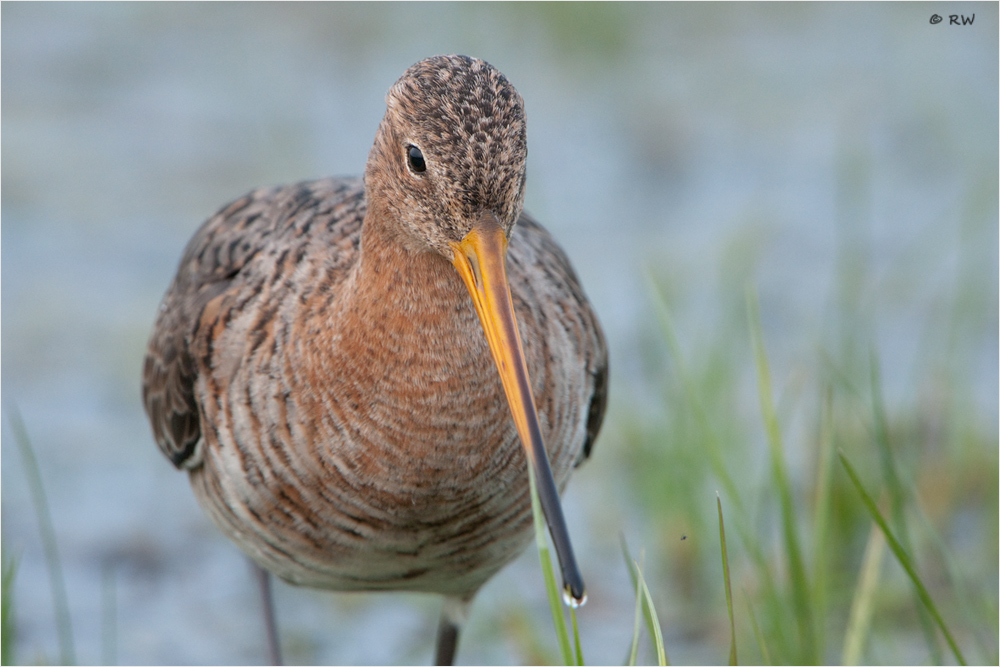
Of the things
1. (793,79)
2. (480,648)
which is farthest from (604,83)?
(480,648)

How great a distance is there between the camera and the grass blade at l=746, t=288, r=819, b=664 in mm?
3230

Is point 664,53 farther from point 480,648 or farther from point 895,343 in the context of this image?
point 480,648

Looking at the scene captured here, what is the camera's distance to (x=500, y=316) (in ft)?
9.14

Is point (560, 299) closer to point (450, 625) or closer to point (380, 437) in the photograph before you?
point (380, 437)

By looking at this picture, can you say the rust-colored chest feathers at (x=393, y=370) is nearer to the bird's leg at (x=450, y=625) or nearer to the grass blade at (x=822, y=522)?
the bird's leg at (x=450, y=625)

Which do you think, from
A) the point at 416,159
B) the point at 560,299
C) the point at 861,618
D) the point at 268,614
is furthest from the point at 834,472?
the point at 416,159

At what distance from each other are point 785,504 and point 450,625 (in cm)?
131

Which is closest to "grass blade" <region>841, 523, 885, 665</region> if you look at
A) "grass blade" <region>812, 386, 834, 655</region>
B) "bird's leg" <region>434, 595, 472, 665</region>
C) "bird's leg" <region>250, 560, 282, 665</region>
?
"grass blade" <region>812, 386, 834, 655</region>

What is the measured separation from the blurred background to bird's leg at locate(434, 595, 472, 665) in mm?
279

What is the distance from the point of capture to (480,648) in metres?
4.63

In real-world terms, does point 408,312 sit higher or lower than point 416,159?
lower

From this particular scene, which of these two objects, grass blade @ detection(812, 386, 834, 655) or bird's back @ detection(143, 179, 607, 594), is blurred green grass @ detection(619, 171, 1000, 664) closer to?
grass blade @ detection(812, 386, 834, 655)

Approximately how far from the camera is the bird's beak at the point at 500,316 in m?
2.67

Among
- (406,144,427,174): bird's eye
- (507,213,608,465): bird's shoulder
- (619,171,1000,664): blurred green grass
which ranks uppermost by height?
(406,144,427,174): bird's eye
